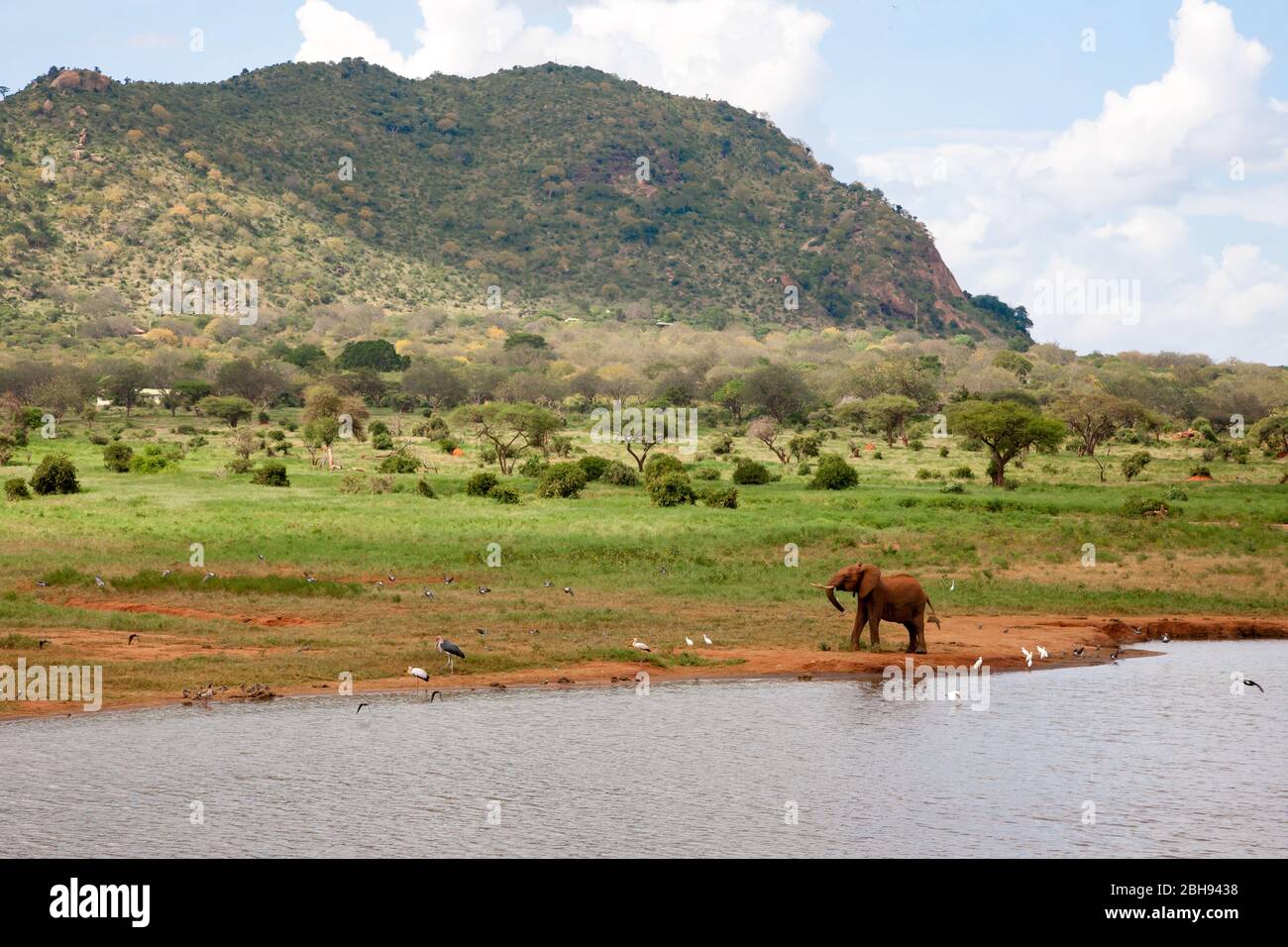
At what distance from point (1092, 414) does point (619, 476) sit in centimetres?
3113

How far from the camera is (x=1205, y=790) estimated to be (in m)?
17.9

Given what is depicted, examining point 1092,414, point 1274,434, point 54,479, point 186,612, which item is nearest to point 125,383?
point 54,479

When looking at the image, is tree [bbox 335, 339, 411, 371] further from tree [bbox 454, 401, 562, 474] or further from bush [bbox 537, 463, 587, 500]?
bush [bbox 537, 463, 587, 500]

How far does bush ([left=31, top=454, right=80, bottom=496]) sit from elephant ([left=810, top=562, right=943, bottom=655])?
30.2 metres

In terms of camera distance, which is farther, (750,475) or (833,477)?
(750,475)

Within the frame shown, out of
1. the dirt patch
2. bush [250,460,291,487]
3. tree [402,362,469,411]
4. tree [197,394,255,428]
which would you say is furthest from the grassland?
tree [402,362,469,411]

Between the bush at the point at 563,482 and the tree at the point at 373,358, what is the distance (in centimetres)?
7027

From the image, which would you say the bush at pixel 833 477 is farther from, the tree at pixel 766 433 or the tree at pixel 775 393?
the tree at pixel 775 393

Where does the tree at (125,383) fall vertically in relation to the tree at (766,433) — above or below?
above

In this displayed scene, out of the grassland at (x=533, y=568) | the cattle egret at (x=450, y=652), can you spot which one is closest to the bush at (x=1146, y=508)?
the grassland at (x=533, y=568)

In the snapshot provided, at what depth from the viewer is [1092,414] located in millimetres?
73125

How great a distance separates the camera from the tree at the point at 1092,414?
236 ft

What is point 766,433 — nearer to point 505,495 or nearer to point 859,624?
→ point 505,495
